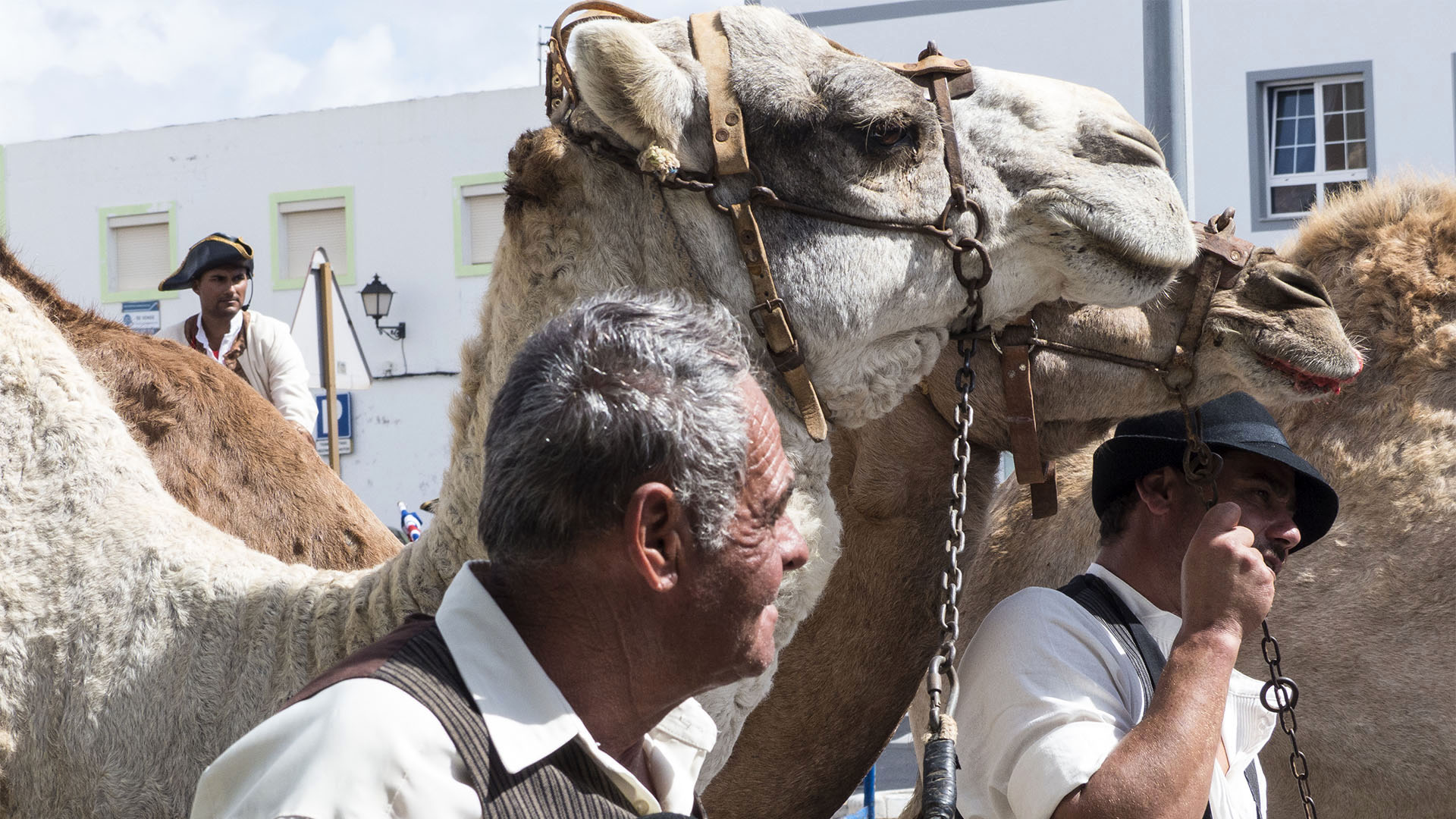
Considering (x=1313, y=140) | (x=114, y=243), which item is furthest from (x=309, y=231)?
(x=1313, y=140)

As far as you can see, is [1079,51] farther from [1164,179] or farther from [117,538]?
[117,538]

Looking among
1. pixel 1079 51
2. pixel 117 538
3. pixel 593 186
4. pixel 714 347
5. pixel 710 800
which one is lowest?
pixel 710 800

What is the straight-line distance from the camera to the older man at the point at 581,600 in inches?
59.6

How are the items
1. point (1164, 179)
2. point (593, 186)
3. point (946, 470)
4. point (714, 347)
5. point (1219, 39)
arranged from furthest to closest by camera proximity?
point (1219, 39), point (946, 470), point (1164, 179), point (593, 186), point (714, 347)

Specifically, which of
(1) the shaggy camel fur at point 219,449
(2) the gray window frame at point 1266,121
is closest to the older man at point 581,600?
(1) the shaggy camel fur at point 219,449

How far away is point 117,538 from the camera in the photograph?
2.48 meters

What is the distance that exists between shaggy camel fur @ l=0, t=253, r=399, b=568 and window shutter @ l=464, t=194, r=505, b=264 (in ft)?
61.2

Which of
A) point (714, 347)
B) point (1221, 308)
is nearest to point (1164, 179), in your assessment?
point (1221, 308)

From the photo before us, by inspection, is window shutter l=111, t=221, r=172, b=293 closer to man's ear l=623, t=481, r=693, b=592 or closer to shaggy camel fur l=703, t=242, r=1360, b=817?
shaggy camel fur l=703, t=242, r=1360, b=817

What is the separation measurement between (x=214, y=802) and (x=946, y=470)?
85.7 inches

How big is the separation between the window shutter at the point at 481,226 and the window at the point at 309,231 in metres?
1.95

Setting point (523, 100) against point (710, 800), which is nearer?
point (710, 800)

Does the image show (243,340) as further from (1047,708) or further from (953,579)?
(1047,708)

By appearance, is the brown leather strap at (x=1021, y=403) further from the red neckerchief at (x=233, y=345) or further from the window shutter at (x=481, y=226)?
the window shutter at (x=481, y=226)
